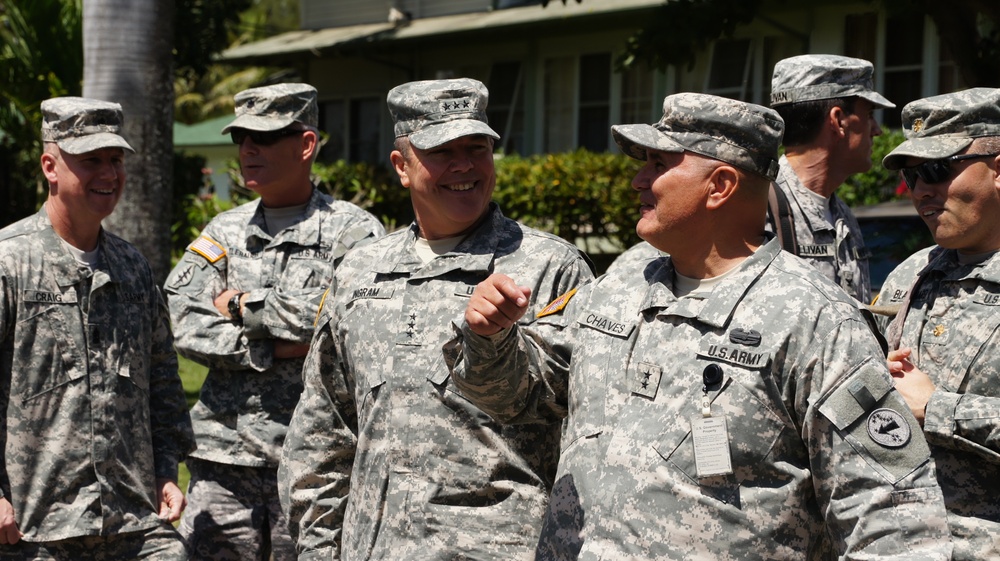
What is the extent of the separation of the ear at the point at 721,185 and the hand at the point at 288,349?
2.36 meters

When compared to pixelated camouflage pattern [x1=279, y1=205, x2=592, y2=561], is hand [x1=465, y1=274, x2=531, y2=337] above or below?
above

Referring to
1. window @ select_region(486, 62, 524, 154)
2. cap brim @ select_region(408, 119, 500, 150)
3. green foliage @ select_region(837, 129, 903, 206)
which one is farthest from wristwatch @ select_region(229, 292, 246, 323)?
window @ select_region(486, 62, 524, 154)

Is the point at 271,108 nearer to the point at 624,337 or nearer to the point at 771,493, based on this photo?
the point at 624,337

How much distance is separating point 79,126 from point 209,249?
79cm

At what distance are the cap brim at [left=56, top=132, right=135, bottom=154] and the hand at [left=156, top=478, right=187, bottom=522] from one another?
52.1 inches

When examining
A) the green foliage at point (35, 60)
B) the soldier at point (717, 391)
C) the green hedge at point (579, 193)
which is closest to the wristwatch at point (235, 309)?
the soldier at point (717, 391)

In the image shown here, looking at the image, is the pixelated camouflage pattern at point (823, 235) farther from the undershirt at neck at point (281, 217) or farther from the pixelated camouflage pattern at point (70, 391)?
the pixelated camouflage pattern at point (70, 391)

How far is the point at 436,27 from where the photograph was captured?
18.8 m

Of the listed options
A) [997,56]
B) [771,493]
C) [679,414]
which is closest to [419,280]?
[679,414]

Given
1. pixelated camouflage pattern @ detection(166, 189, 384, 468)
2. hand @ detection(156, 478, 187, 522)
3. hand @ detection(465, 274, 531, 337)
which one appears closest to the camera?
hand @ detection(465, 274, 531, 337)

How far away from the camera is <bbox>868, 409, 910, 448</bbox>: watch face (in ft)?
8.44

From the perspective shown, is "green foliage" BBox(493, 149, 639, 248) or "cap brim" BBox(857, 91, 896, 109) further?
"green foliage" BBox(493, 149, 639, 248)

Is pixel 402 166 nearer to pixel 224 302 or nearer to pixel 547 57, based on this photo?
pixel 224 302

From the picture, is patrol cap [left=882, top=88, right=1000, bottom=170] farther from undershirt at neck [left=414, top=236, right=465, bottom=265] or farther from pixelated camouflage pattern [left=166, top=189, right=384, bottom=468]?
pixelated camouflage pattern [left=166, top=189, right=384, bottom=468]
